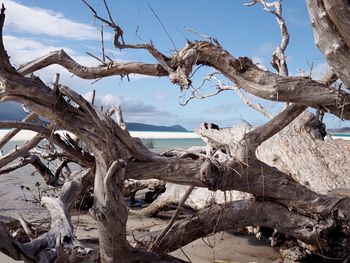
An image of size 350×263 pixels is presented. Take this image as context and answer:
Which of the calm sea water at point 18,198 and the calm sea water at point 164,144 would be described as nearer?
the calm sea water at point 18,198

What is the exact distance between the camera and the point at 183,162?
3145 millimetres

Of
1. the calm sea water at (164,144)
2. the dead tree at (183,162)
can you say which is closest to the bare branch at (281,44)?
the dead tree at (183,162)

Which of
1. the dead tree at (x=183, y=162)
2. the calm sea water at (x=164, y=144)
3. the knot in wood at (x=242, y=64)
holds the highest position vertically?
the knot in wood at (x=242, y=64)

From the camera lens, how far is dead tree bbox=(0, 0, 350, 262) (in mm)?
2500

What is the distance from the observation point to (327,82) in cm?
318

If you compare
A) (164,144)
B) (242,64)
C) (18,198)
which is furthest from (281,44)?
(164,144)

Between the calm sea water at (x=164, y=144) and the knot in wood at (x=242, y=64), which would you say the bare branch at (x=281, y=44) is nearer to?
the knot in wood at (x=242, y=64)

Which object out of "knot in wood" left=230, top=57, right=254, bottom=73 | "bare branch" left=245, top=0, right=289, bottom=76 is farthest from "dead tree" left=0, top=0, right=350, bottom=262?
"bare branch" left=245, top=0, right=289, bottom=76

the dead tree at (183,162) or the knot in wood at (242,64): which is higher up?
the knot in wood at (242,64)

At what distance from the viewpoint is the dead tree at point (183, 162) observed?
98.4 inches

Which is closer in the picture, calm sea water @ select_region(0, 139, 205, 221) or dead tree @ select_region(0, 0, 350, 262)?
dead tree @ select_region(0, 0, 350, 262)

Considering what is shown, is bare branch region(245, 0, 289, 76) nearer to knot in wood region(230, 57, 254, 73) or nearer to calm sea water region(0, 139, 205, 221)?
knot in wood region(230, 57, 254, 73)

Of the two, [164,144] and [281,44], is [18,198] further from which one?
[164,144]

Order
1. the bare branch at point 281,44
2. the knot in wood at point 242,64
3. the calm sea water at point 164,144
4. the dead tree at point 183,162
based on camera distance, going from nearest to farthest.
→ the dead tree at point 183,162, the knot in wood at point 242,64, the bare branch at point 281,44, the calm sea water at point 164,144
